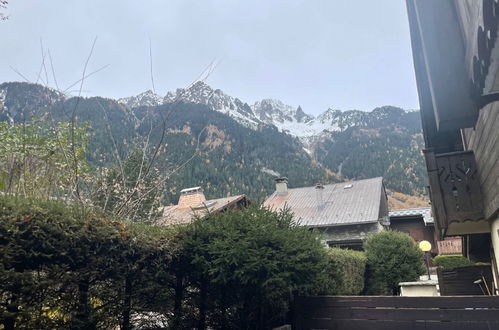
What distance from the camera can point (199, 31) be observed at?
7801mm

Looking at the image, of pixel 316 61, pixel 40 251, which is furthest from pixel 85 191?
pixel 316 61

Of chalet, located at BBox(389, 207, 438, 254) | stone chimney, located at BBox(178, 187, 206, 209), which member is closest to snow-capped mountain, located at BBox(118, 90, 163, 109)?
stone chimney, located at BBox(178, 187, 206, 209)

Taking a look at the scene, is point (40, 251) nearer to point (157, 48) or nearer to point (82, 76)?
point (82, 76)

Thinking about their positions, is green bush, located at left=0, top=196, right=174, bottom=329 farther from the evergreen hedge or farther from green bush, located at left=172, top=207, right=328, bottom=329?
green bush, located at left=172, top=207, right=328, bottom=329

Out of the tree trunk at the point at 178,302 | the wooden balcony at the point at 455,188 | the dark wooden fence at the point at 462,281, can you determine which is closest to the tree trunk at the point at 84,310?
the tree trunk at the point at 178,302

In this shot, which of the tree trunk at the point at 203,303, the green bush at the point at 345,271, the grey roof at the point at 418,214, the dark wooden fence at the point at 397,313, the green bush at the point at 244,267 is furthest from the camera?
the grey roof at the point at 418,214

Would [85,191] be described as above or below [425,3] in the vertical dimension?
below

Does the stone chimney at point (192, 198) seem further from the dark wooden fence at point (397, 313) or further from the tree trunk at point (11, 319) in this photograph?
the tree trunk at point (11, 319)

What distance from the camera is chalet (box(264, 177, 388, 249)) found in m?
21.3

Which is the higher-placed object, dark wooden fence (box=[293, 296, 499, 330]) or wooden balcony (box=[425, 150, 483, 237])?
wooden balcony (box=[425, 150, 483, 237])

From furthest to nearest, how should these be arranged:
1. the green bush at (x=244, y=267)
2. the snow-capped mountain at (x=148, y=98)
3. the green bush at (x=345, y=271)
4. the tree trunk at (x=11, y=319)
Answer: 1. the green bush at (x=345, y=271)
2. the snow-capped mountain at (x=148, y=98)
3. the green bush at (x=244, y=267)
4. the tree trunk at (x=11, y=319)

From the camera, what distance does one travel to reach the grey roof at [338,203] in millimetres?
21766

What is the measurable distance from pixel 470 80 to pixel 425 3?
2.63 ft

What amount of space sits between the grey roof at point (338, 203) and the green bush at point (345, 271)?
7342 millimetres
